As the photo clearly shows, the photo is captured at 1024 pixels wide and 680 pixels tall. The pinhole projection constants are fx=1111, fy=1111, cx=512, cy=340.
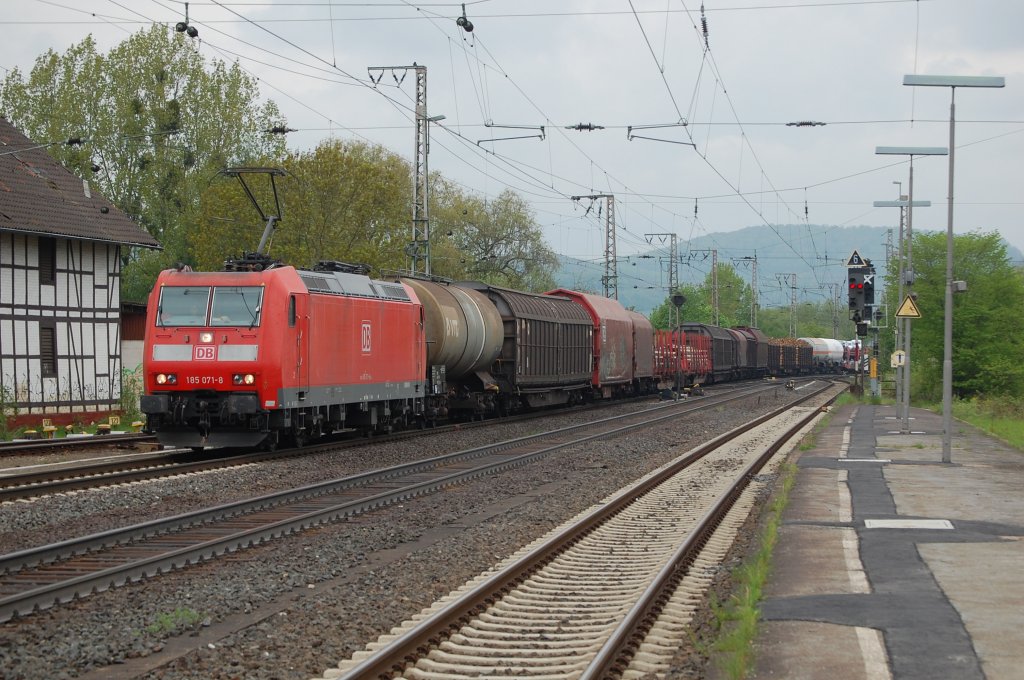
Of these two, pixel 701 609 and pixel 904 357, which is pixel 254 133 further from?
pixel 701 609

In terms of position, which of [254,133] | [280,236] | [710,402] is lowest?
[710,402]

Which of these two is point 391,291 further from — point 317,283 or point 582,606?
point 582,606

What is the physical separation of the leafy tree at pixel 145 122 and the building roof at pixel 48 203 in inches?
647

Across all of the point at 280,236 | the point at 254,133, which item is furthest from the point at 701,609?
the point at 254,133

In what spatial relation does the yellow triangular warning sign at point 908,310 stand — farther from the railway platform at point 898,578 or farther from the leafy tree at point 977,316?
the leafy tree at point 977,316

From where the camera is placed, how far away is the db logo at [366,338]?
21.1 metres

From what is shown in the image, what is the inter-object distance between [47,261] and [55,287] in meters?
0.73

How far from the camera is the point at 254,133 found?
54.8 m

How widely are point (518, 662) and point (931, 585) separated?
3607 mm

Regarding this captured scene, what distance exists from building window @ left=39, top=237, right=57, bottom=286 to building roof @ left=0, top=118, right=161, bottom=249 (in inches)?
18.6

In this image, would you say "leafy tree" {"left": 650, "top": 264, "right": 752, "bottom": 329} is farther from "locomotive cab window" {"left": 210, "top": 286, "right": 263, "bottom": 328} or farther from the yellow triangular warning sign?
"locomotive cab window" {"left": 210, "top": 286, "right": 263, "bottom": 328}

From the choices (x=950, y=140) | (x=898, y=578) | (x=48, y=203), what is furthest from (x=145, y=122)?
(x=898, y=578)

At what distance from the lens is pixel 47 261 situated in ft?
98.1

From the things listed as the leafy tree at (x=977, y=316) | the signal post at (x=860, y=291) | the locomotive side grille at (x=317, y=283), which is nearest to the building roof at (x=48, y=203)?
the locomotive side grille at (x=317, y=283)
